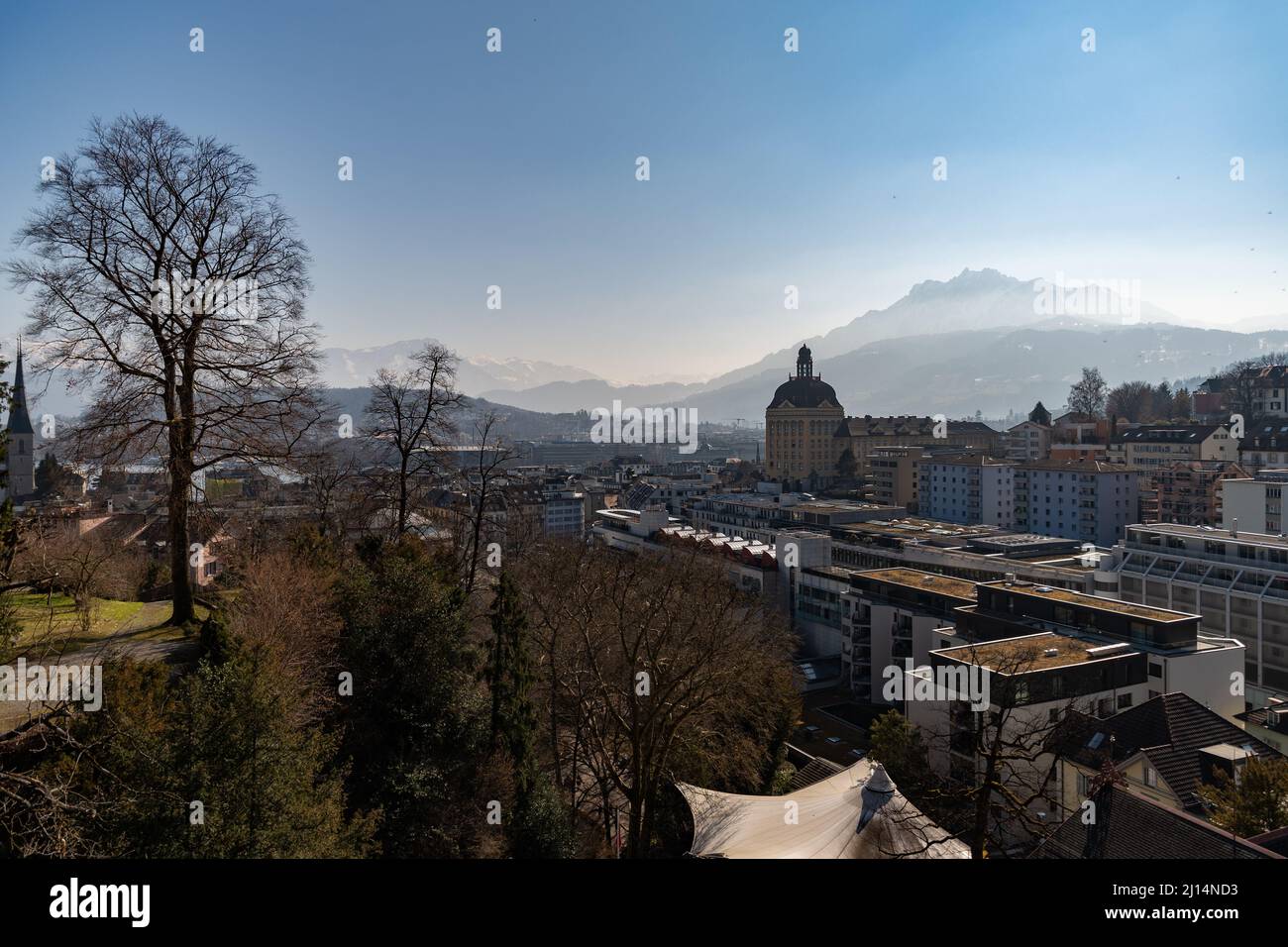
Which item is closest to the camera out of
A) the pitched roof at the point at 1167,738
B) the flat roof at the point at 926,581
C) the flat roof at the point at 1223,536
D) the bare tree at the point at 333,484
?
the pitched roof at the point at 1167,738

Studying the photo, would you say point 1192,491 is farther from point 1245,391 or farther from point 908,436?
point 908,436

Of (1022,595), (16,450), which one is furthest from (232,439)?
(16,450)

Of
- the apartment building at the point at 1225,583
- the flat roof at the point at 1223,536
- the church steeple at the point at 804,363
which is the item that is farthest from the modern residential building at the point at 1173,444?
the church steeple at the point at 804,363

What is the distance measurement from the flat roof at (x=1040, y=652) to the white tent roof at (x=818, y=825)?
630cm

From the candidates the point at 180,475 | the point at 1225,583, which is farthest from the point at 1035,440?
the point at 180,475

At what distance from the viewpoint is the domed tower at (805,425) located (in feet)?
273

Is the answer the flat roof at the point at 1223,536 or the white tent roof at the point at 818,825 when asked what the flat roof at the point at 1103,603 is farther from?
the white tent roof at the point at 818,825

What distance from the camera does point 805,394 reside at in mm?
84062

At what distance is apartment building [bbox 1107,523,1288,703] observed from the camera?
2512cm

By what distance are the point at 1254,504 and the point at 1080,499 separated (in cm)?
1208
